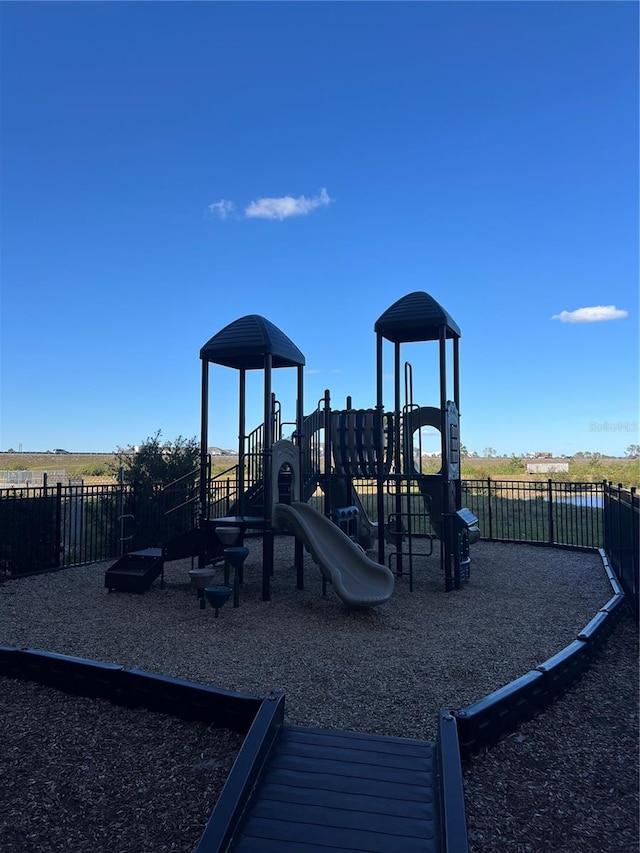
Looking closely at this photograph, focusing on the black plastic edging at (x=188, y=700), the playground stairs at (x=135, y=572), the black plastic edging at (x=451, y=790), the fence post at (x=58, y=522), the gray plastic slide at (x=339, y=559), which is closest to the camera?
the black plastic edging at (x=451, y=790)

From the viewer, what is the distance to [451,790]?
310 centimetres

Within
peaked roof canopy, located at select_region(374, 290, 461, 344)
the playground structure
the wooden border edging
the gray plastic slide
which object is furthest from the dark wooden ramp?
peaked roof canopy, located at select_region(374, 290, 461, 344)

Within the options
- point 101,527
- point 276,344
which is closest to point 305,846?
point 276,344

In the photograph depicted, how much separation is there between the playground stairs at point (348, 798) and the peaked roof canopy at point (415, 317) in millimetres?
8087

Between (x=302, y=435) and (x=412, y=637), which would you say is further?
(x=302, y=435)

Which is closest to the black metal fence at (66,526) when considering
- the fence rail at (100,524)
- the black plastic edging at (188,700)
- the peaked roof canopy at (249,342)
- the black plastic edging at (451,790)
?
the fence rail at (100,524)

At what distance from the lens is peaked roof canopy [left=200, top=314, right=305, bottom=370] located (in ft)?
32.9

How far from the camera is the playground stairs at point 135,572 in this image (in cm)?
935

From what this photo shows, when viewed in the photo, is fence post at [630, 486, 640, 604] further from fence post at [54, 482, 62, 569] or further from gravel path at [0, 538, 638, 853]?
fence post at [54, 482, 62, 569]

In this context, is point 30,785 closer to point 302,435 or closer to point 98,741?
point 98,741

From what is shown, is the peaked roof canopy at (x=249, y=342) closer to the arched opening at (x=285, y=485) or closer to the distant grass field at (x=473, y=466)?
the arched opening at (x=285, y=485)

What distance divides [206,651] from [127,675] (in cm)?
159

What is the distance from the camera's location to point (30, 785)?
3596 millimetres

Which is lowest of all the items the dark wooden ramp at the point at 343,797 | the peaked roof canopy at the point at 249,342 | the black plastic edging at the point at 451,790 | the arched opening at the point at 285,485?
the dark wooden ramp at the point at 343,797
